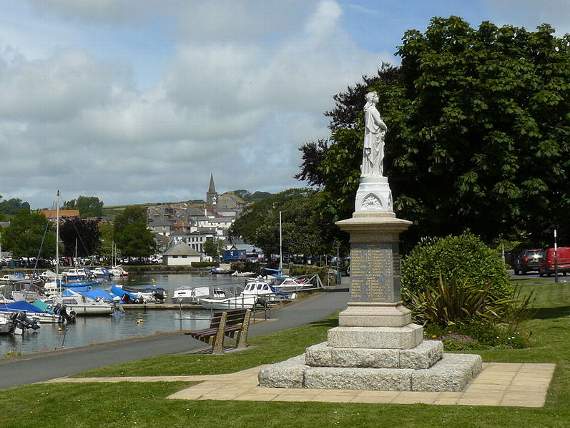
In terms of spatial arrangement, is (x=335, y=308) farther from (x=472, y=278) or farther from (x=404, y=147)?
(x=472, y=278)

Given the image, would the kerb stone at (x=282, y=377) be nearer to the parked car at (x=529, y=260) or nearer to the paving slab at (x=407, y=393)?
the paving slab at (x=407, y=393)

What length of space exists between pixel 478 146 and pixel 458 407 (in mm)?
14851

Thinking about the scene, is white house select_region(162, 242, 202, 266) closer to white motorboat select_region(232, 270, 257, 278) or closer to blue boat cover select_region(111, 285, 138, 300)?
white motorboat select_region(232, 270, 257, 278)

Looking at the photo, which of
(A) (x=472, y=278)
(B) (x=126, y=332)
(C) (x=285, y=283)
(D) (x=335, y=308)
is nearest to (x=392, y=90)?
(A) (x=472, y=278)

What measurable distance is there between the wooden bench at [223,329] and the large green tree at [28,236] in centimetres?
13928

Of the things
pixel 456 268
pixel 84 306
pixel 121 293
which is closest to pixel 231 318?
pixel 456 268

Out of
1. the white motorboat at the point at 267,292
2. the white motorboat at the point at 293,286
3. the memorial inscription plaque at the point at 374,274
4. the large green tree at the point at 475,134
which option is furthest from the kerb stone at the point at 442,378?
the white motorboat at the point at 293,286

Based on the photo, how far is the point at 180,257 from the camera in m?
176

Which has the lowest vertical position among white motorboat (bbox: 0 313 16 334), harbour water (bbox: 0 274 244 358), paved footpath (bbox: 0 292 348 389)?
harbour water (bbox: 0 274 244 358)

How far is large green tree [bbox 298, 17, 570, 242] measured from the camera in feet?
78.6

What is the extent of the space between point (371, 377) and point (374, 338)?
0.89 metres

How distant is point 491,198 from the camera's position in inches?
955

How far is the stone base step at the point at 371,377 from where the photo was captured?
40.7ft

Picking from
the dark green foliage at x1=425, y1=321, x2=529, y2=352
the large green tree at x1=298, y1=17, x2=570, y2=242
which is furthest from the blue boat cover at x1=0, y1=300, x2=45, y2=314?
the dark green foliage at x1=425, y1=321, x2=529, y2=352
